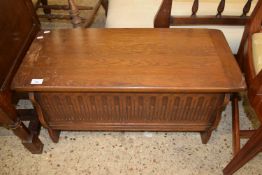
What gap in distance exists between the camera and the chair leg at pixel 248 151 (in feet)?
2.92

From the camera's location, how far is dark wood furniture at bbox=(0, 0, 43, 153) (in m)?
1.06

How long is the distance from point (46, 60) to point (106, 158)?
625mm

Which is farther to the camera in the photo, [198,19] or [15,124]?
[198,19]

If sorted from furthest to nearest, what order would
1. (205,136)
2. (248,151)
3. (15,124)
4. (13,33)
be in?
(205,136)
(13,33)
(15,124)
(248,151)

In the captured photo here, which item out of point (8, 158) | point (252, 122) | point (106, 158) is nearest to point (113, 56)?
point (106, 158)

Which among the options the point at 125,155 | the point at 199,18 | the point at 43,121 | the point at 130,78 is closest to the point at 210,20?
the point at 199,18

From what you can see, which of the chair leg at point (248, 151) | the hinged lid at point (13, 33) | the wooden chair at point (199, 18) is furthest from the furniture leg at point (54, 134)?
the chair leg at point (248, 151)

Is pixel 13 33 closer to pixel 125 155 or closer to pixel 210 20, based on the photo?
pixel 125 155

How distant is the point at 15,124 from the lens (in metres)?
1.09

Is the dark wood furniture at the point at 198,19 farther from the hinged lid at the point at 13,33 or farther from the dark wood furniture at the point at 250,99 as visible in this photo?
the hinged lid at the point at 13,33

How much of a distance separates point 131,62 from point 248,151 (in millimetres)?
618

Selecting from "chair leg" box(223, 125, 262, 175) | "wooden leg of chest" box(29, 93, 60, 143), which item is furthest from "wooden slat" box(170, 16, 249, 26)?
"wooden leg of chest" box(29, 93, 60, 143)

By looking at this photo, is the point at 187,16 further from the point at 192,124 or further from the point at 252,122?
the point at 252,122

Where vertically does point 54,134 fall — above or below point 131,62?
below
